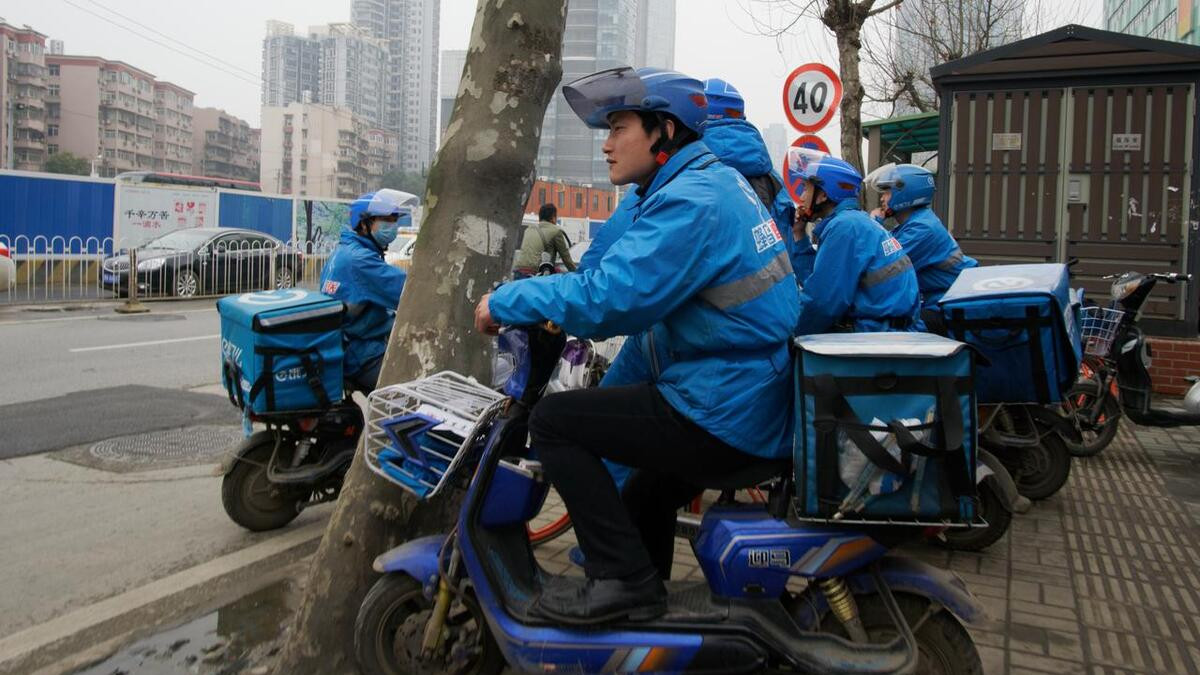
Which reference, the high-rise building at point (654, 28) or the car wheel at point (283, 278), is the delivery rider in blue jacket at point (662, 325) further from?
the high-rise building at point (654, 28)

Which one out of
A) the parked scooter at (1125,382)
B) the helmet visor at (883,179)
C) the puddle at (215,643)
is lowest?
the puddle at (215,643)

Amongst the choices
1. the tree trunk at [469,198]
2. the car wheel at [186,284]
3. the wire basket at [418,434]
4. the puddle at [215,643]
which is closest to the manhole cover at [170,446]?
the puddle at [215,643]

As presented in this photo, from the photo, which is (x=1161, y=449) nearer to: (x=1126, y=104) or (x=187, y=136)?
(x=1126, y=104)

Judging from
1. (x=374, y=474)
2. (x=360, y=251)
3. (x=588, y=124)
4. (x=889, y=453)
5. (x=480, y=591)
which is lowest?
(x=480, y=591)

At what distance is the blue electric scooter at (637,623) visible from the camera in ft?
9.08

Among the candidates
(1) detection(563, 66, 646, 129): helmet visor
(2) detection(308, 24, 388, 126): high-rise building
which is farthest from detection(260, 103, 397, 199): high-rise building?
(1) detection(563, 66, 646, 129): helmet visor

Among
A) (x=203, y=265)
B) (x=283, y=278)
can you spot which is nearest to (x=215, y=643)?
(x=203, y=265)

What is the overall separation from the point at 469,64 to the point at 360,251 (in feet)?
5.80

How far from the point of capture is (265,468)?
4.96 meters

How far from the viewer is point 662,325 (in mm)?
2932

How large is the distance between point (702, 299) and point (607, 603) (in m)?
0.93

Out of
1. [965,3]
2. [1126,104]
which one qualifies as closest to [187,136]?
[965,3]

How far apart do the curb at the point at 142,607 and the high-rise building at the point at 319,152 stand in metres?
84.2

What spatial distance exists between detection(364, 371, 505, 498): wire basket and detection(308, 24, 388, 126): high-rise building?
301 ft
